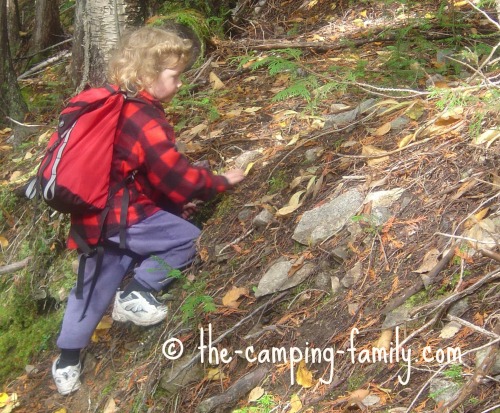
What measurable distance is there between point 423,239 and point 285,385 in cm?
84

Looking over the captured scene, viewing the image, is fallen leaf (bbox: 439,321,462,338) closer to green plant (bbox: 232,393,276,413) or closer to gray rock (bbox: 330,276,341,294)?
gray rock (bbox: 330,276,341,294)

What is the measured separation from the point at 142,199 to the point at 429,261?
154cm

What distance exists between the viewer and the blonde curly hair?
3.26 metres

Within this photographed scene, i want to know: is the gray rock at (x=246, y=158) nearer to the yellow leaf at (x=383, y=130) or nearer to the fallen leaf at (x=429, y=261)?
the yellow leaf at (x=383, y=130)

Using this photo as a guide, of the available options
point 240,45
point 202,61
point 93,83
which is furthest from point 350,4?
point 93,83

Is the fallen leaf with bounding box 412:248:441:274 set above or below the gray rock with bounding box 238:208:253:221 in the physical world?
above

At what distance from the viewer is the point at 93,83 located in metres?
4.54

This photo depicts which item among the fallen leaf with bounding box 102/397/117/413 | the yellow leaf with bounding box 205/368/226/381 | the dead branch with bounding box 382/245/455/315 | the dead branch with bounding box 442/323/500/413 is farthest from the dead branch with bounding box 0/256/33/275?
the dead branch with bounding box 442/323/500/413

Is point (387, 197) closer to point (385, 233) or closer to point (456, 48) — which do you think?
point (385, 233)

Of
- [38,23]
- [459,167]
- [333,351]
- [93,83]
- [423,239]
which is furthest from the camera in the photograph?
[38,23]


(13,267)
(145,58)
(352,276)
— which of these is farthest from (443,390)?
(13,267)

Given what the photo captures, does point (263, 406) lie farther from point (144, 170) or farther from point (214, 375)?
point (144, 170)

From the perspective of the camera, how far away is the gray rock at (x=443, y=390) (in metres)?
2.11

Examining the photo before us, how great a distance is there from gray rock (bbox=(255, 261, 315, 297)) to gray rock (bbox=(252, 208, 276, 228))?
12.8 inches
